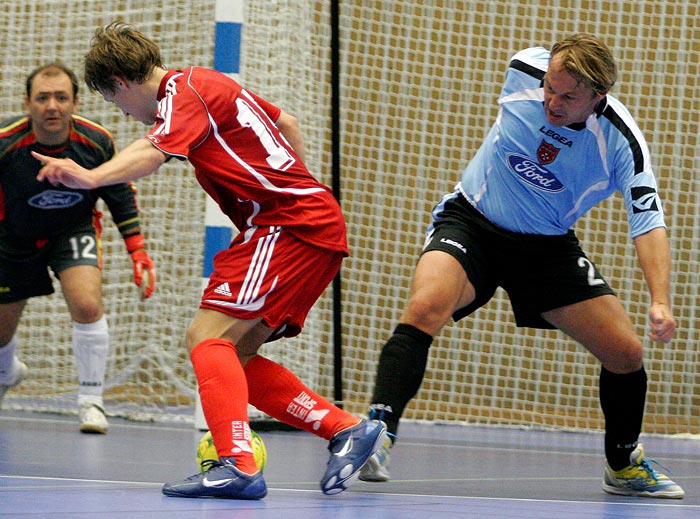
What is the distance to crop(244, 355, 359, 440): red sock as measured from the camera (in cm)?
358

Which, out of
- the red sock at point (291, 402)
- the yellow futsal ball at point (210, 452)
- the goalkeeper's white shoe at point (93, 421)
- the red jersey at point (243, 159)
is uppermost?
the red jersey at point (243, 159)

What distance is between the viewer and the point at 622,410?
4.04 m

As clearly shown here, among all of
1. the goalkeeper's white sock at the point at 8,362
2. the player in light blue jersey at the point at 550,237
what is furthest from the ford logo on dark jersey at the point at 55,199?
the player in light blue jersey at the point at 550,237

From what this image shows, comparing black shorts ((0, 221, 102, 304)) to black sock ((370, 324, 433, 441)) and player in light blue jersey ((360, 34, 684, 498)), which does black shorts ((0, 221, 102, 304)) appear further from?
black sock ((370, 324, 433, 441))

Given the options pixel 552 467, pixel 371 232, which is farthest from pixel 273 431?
pixel 371 232

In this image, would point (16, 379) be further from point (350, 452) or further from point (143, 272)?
point (350, 452)

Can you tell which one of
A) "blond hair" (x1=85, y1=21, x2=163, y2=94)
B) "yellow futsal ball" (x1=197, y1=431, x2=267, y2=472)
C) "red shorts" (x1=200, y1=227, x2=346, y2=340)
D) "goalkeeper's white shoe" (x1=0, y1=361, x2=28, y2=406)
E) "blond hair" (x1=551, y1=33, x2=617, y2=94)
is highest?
"blond hair" (x1=551, y1=33, x2=617, y2=94)

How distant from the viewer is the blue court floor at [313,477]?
3.04 metres

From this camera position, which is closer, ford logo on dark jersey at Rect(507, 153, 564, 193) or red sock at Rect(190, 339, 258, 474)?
red sock at Rect(190, 339, 258, 474)

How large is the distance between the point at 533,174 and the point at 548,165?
64 millimetres

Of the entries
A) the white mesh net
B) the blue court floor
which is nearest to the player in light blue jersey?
the blue court floor

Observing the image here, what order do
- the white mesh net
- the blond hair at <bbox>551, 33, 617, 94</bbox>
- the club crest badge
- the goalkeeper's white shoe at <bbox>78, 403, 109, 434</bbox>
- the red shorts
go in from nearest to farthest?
the red shorts
the blond hair at <bbox>551, 33, 617, 94</bbox>
the club crest badge
the goalkeeper's white shoe at <bbox>78, 403, 109, 434</bbox>
the white mesh net

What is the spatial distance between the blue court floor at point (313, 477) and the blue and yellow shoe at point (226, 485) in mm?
39

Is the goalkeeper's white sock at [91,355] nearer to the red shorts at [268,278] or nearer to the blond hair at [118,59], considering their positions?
the red shorts at [268,278]
